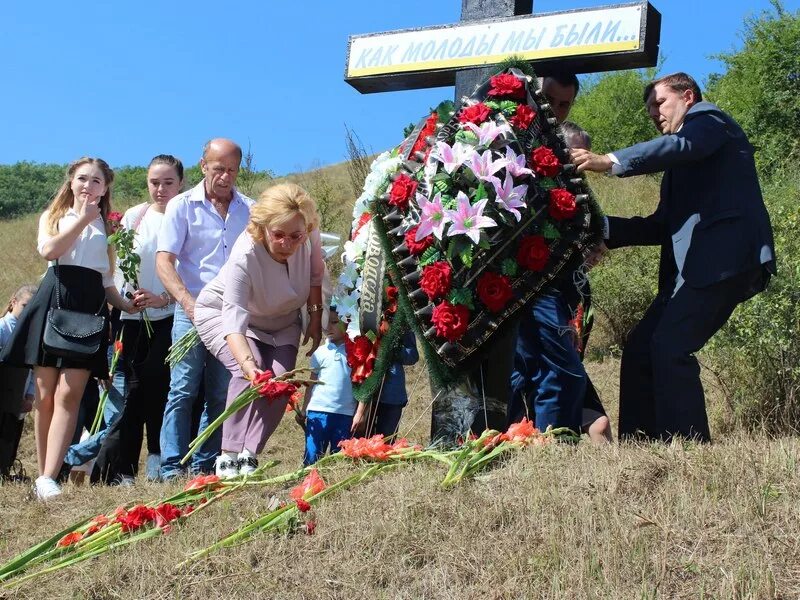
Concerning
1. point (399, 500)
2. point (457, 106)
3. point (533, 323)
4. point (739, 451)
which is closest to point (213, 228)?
point (457, 106)

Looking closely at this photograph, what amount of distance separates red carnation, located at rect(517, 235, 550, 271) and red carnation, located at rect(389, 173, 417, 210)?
2.00ft

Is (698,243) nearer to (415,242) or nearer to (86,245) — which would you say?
(415,242)

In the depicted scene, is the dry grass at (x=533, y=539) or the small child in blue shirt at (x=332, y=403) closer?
the dry grass at (x=533, y=539)

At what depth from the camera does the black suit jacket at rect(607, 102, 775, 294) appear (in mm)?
4934

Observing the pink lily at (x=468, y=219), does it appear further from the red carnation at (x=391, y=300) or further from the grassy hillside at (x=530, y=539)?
the grassy hillside at (x=530, y=539)

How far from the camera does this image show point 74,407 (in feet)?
19.6

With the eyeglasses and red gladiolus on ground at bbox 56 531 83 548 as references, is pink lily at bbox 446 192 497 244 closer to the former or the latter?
the eyeglasses

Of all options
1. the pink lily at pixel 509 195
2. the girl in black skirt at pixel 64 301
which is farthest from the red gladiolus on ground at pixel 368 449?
the girl in black skirt at pixel 64 301

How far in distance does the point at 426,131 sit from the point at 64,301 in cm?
228

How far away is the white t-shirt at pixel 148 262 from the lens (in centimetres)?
672

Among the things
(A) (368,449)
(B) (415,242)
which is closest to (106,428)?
(A) (368,449)

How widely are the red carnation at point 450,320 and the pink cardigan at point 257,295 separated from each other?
0.97 m

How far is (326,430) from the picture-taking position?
6.09 metres

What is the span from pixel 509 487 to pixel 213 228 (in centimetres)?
296
